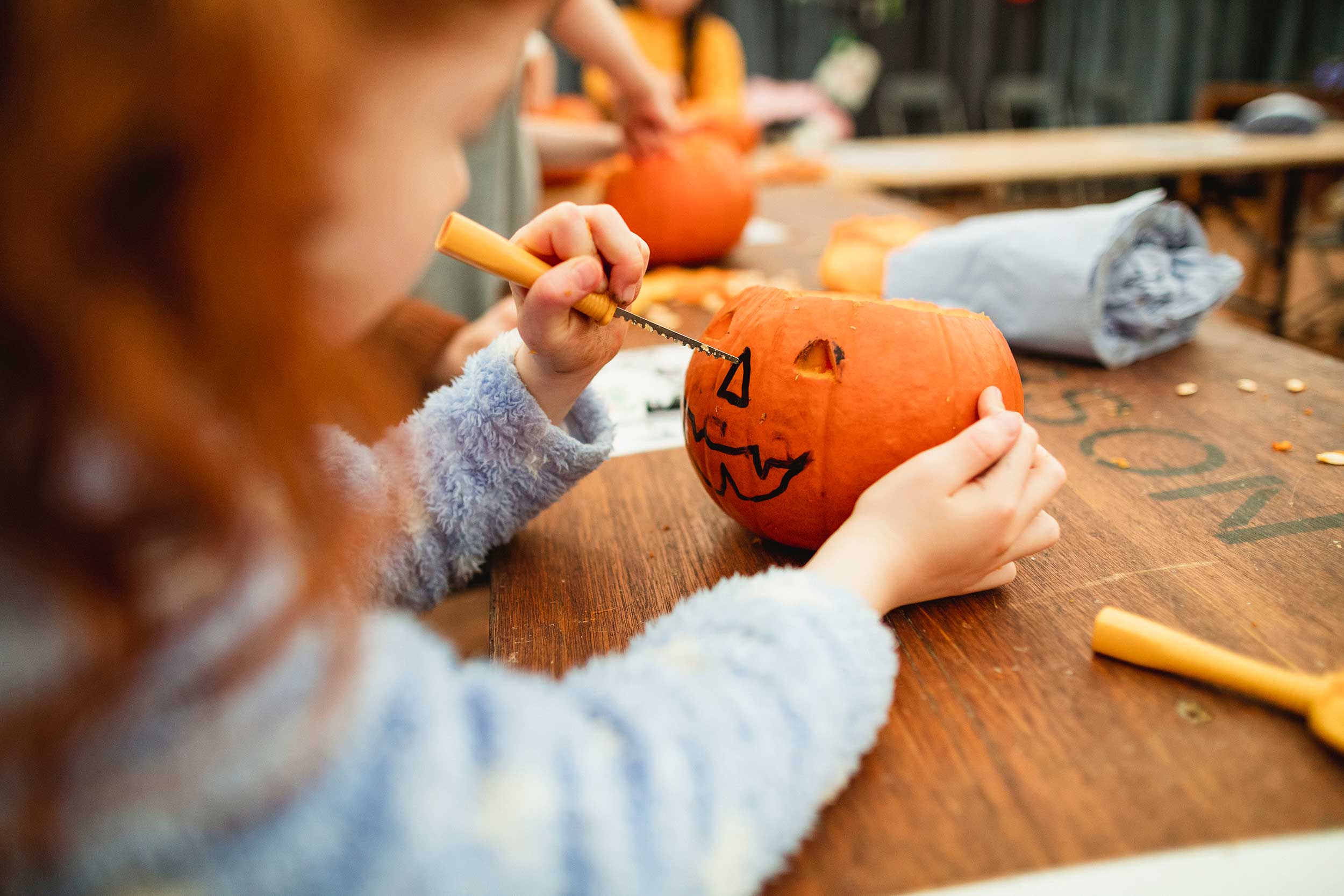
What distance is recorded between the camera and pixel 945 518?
530 mm

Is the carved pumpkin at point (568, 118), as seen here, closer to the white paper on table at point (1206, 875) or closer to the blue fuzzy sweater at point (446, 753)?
the blue fuzzy sweater at point (446, 753)

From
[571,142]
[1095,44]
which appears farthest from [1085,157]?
[1095,44]

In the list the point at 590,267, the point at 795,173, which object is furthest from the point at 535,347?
the point at 795,173

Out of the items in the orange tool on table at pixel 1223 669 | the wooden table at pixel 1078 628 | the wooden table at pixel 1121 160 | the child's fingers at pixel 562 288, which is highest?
the child's fingers at pixel 562 288

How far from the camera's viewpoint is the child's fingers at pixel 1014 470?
54 centimetres

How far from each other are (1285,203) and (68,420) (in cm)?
362

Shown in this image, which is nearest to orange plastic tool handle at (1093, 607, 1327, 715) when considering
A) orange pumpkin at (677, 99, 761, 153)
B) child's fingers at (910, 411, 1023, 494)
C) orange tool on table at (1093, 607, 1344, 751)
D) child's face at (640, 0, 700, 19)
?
orange tool on table at (1093, 607, 1344, 751)

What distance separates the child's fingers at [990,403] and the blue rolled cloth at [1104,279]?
50 cm

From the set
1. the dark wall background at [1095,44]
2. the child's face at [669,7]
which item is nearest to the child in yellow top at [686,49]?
the child's face at [669,7]

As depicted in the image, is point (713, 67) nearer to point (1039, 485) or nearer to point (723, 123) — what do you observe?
point (723, 123)

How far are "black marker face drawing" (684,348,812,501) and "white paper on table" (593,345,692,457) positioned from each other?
0.75ft

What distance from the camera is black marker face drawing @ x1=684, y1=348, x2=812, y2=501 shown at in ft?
2.05

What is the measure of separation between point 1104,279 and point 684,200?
0.72m

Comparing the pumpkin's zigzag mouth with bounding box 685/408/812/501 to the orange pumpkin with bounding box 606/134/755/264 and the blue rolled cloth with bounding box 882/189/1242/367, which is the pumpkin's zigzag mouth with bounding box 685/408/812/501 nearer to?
the blue rolled cloth with bounding box 882/189/1242/367
